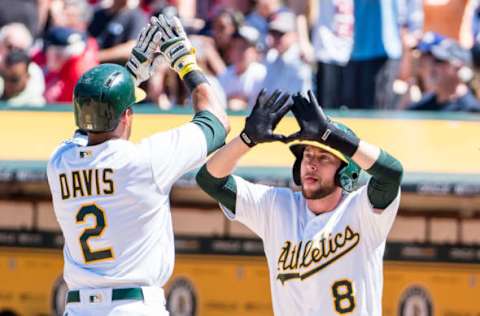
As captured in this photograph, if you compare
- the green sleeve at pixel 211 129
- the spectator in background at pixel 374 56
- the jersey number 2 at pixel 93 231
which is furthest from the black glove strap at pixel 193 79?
the spectator in background at pixel 374 56

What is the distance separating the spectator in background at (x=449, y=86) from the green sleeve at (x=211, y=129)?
3034mm

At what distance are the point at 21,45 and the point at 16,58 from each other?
230 millimetres

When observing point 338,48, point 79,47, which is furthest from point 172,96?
point 338,48

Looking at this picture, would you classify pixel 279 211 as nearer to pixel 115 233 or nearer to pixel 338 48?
pixel 115 233

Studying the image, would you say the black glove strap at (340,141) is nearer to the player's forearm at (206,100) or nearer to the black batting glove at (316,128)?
the black batting glove at (316,128)

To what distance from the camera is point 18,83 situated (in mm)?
7094

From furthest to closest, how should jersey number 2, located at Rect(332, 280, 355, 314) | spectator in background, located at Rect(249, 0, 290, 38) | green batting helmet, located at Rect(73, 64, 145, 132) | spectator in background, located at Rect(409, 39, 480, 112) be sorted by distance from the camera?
1. spectator in background, located at Rect(249, 0, 290, 38)
2. spectator in background, located at Rect(409, 39, 480, 112)
3. jersey number 2, located at Rect(332, 280, 355, 314)
4. green batting helmet, located at Rect(73, 64, 145, 132)

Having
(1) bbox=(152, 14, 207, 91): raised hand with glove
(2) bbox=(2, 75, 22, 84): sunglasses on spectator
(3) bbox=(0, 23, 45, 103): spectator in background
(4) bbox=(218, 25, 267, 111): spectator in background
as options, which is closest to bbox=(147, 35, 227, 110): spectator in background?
(4) bbox=(218, 25, 267, 111): spectator in background

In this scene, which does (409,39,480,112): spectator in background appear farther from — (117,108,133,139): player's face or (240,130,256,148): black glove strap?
(117,108,133,139): player's face

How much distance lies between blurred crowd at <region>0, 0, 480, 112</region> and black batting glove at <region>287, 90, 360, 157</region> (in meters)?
2.96

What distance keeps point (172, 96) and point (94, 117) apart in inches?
145

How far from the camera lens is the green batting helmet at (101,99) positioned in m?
3.71

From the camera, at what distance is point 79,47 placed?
7152 mm

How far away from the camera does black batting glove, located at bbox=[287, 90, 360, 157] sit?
12.3 ft
